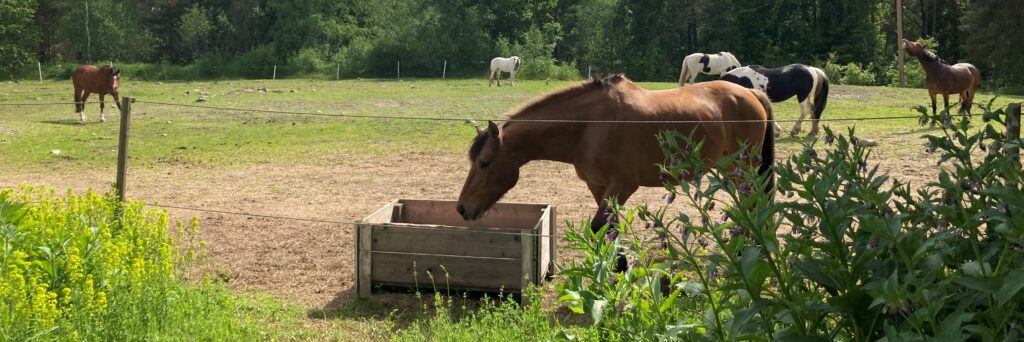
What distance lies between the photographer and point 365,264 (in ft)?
17.8

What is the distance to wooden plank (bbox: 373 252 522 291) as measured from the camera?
5207mm

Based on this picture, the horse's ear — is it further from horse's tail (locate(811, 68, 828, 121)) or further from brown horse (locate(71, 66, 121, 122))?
brown horse (locate(71, 66, 121, 122))

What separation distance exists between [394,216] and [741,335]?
4.61 m

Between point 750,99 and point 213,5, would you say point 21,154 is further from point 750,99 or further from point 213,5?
point 213,5

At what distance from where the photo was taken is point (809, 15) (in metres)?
44.5

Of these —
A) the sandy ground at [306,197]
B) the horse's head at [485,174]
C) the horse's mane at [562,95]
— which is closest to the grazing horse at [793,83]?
the sandy ground at [306,197]

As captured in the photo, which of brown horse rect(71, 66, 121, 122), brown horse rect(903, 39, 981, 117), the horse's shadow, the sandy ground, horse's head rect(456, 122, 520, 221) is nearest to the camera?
horse's head rect(456, 122, 520, 221)

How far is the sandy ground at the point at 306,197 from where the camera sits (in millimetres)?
6164

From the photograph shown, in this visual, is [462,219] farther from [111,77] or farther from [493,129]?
[111,77]

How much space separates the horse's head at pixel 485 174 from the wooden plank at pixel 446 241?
259mm

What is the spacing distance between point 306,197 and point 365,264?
4.08m

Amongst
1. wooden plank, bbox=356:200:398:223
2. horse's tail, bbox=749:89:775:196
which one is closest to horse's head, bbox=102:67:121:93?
wooden plank, bbox=356:200:398:223

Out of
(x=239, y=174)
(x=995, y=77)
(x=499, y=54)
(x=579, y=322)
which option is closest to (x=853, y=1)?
(x=995, y=77)

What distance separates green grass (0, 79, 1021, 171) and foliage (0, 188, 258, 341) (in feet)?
21.1
